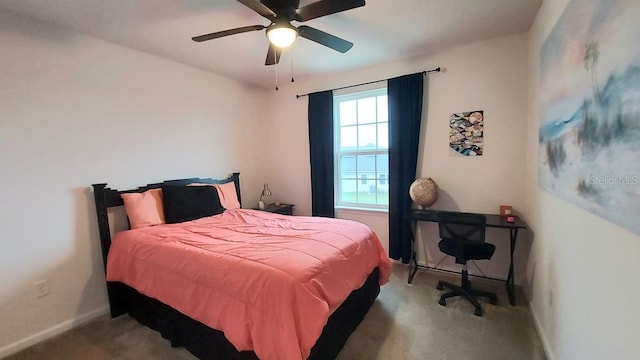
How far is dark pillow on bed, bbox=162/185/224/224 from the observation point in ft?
8.64

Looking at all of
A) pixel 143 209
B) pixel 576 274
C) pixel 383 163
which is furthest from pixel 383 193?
pixel 143 209

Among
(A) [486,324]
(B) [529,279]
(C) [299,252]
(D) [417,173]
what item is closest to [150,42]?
(C) [299,252]

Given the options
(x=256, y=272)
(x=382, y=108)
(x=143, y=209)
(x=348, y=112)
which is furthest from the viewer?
(x=348, y=112)

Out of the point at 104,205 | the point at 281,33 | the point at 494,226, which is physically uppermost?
the point at 281,33

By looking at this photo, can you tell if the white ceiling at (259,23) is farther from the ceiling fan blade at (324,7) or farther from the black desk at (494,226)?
the black desk at (494,226)

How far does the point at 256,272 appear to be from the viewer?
4.85 feet

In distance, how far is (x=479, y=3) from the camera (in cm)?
202

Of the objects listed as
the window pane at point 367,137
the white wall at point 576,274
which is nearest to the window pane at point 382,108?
the window pane at point 367,137

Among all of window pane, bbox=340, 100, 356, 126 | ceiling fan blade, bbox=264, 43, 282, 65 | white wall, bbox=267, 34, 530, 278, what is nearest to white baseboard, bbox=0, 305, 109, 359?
ceiling fan blade, bbox=264, 43, 282, 65

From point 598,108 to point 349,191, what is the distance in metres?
2.82

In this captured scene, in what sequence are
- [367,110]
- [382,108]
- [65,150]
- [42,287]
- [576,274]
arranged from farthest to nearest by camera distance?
[367,110], [382,108], [65,150], [42,287], [576,274]

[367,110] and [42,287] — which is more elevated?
[367,110]

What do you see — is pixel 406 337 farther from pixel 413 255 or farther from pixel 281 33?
pixel 281 33

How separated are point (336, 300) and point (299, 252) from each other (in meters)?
0.36
